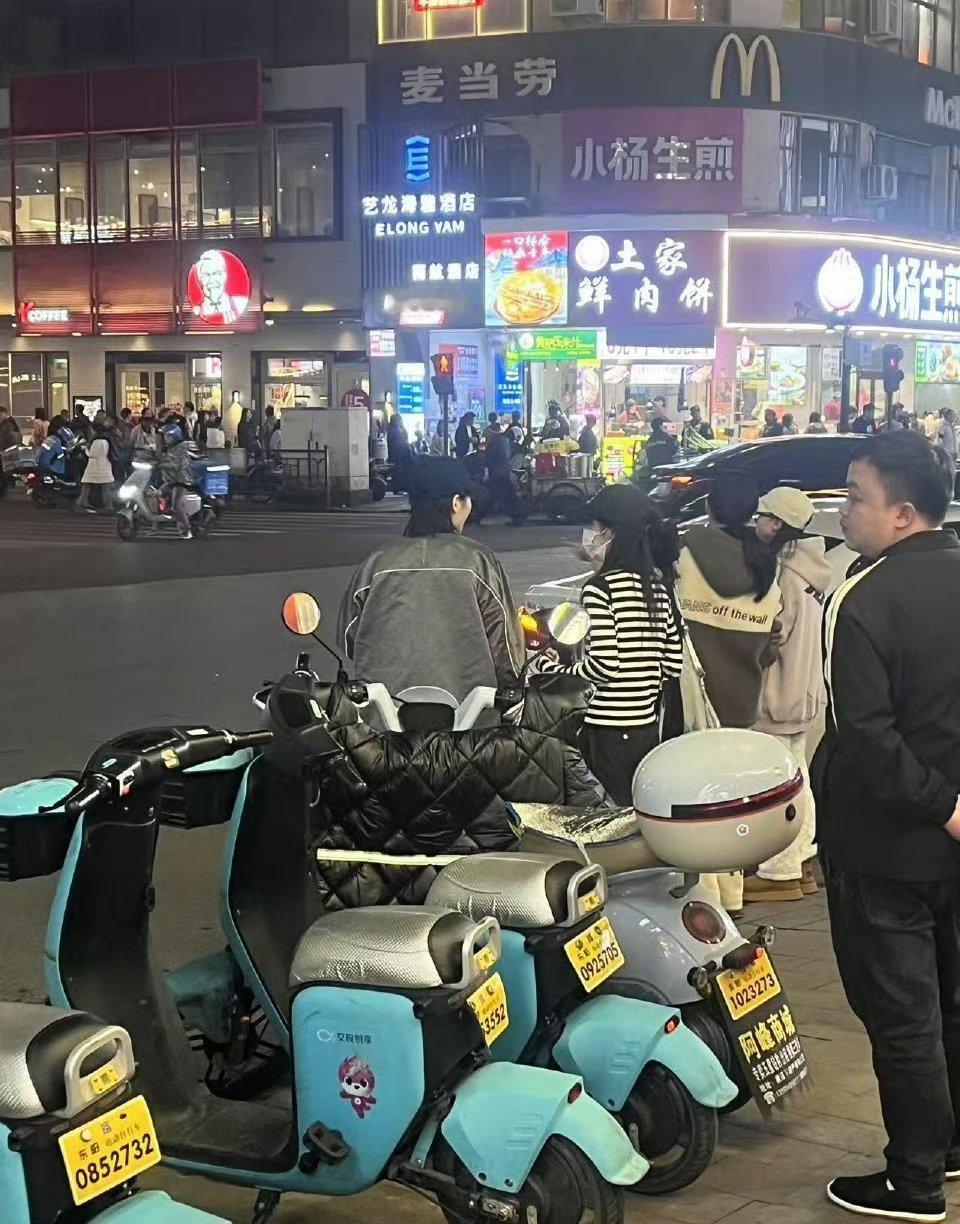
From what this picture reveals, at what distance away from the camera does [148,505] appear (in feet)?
77.9

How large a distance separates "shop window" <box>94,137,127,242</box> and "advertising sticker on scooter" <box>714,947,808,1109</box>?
36414mm

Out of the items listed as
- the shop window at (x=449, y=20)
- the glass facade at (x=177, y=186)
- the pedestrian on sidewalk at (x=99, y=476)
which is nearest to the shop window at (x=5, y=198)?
the glass facade at (x=177, y=186)

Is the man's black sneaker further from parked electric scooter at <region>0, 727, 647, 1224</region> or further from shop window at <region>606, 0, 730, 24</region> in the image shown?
shop window at <region>606, 0, 730, 24</region>

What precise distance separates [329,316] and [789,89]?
1077 cm

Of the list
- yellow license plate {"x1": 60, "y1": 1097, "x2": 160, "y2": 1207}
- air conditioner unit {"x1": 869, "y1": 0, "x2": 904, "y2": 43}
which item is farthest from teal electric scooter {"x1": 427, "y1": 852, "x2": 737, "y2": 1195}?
air conditioner unit {"x1": 869, "y1": 0, "x2": 904, "y2": 43}

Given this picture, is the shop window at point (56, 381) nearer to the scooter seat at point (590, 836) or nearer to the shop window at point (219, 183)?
the shop window at point (219, 183)

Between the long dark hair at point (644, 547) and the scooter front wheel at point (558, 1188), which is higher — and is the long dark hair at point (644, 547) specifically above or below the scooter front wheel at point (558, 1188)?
above

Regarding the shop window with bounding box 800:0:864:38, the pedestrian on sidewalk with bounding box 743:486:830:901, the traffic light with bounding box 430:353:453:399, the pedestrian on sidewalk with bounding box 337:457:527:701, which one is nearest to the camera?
the pedestrian on sidewalk with bounding box 337:457:527:701

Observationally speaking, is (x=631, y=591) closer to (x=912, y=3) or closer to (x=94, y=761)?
(x=94, y=761)

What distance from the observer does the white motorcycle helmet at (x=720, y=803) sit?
161 inches

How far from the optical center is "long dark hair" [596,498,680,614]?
5.98 m

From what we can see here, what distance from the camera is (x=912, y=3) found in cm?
3944

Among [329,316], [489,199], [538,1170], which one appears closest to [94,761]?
[538,1170]

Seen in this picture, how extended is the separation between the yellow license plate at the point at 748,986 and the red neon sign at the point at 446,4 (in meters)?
33.4
